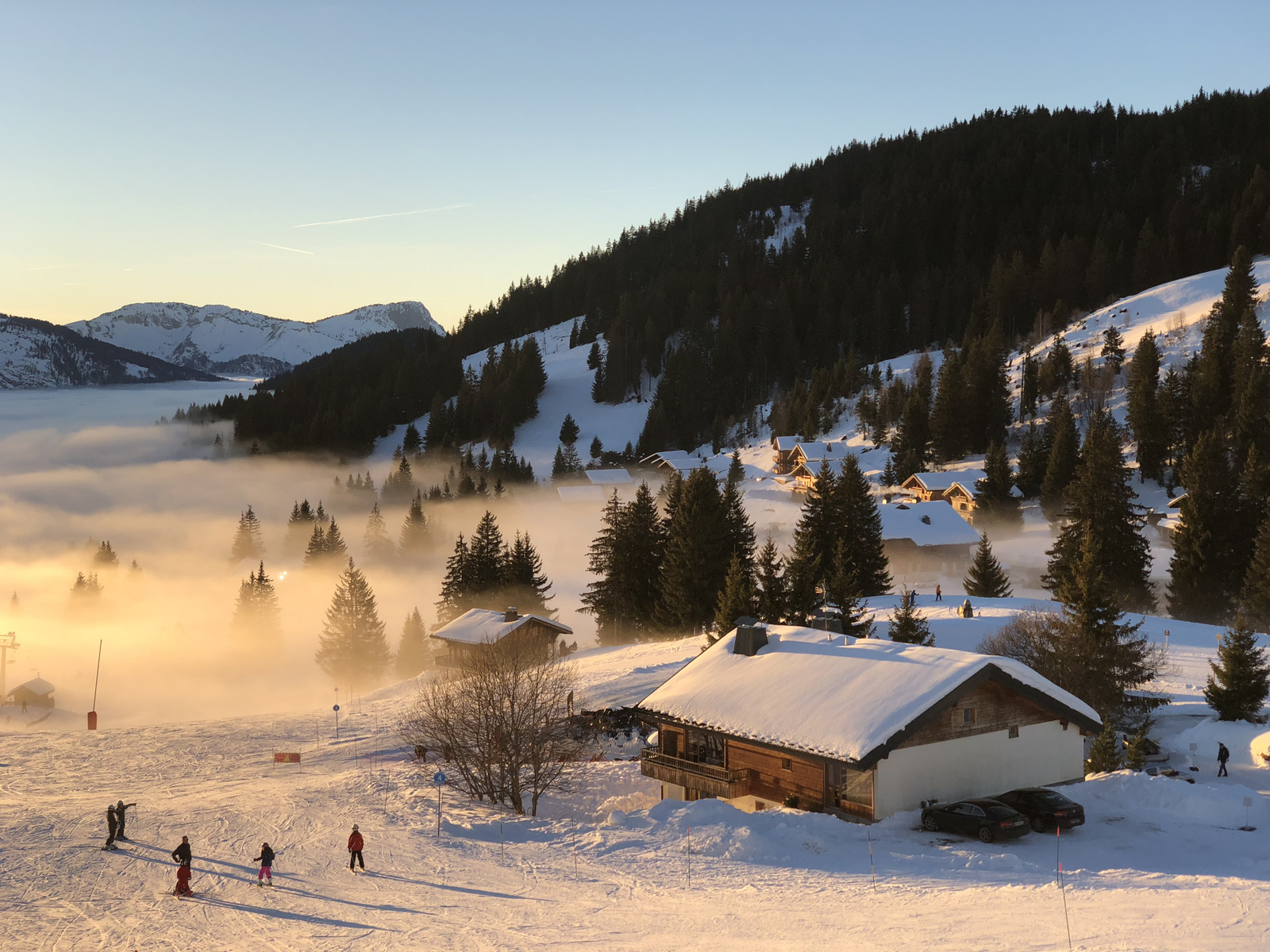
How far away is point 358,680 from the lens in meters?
76.4

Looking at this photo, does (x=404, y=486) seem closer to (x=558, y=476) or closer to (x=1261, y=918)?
(x=558, y=476)

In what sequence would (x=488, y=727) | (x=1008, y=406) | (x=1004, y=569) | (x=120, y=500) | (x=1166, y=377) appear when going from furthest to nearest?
1. (x=120, y=500)
2. (x=1008, y=406)
3. (x=1166, y=377)
4. (x=1004, y=569)
5. (x=488, y=727)

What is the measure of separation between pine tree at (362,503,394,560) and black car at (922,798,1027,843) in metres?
96.5

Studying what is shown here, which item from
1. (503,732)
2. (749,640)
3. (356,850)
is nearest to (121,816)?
(356,850)

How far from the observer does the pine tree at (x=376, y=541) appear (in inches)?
4402

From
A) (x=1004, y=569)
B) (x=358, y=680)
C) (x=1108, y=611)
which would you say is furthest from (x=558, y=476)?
(x=1108, y=611)

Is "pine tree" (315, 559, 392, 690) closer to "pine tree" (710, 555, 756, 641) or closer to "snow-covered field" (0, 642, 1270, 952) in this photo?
"pine tree" (710, 555, 756, 641)

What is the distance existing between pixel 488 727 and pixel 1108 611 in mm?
25063

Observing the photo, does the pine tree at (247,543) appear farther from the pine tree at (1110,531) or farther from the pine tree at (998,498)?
the pine tree at (1110,531)

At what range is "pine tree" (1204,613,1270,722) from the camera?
33.0 m

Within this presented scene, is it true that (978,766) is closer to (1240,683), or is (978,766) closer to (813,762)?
(813,762)

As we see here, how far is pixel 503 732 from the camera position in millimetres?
28797

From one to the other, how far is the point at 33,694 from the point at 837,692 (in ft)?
222

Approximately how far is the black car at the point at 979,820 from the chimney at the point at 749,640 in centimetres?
877
